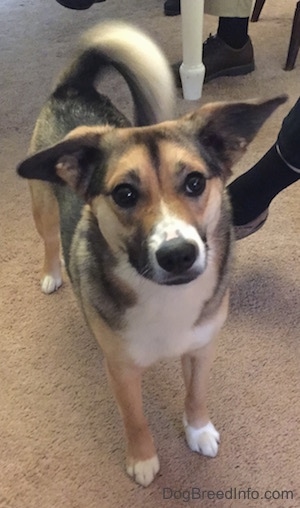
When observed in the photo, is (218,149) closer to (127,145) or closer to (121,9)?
(127,145)

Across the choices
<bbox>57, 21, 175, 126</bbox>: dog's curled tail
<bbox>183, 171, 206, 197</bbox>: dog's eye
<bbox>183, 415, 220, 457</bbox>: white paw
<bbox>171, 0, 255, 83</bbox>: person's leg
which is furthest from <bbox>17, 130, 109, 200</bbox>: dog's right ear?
<bbox>171, 0, 255, 83</bbox>: person's leg

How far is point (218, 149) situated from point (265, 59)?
5.69 ft

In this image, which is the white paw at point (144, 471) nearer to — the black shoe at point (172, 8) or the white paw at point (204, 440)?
the white paw at point (204, 440)

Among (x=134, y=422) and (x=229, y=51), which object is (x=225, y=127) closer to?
(x=134, y=422)

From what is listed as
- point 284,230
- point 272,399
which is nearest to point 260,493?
point 272,399

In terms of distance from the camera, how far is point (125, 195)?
3.22 feet

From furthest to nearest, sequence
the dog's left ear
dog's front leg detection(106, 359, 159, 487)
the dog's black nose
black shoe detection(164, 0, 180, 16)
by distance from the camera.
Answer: black shoe detection(164, 0, 180, 16)
dog's front leg detection(106, 359, 159, 487)
the dog's left ear
the dog's black nose

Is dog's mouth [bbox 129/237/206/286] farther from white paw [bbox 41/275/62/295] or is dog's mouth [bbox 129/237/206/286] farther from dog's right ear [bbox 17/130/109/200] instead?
white paw [bbox 41/275/62/295]

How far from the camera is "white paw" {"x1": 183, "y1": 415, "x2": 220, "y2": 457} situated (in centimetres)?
131

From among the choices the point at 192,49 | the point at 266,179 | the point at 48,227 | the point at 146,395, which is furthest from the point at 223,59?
the point at 146,395

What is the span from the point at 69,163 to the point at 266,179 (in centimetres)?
67

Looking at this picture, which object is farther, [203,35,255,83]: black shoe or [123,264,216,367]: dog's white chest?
[203,35,255,83]: black shoe

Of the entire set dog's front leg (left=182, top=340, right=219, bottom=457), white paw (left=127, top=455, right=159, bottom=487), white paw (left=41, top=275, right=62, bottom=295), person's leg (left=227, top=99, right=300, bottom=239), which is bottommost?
white paw (left=41, top=275, right=62, bottom=295)

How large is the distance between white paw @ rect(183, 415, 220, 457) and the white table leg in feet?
4.61
